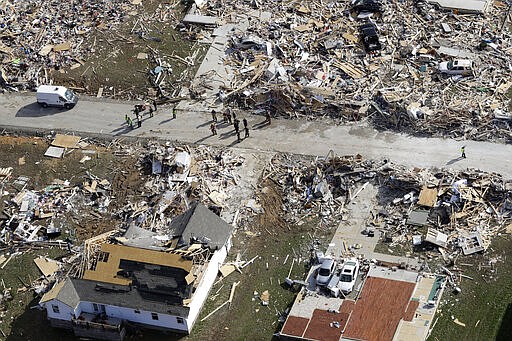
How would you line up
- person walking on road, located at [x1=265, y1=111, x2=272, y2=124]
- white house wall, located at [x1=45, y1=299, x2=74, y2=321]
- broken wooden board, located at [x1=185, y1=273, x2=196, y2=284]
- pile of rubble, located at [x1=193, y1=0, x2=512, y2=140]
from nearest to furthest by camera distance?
broken wooden board, located at [x1=185, y1=273, x2=196, y2=284] → white house wall, located at [x1=45, y1=299, x2=74, y2=321] → pile of rubble, located at [x1=193, y1=0, x2=512, y2=140] → person walking on road, located at [x1=265, y1=111, x2=272, y2=124]

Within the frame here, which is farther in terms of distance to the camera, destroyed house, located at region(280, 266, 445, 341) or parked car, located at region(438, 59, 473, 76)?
parked car, located at region(438, 59, 473, 76)

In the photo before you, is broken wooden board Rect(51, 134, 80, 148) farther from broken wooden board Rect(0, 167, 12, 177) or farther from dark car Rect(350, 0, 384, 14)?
dark car Rect(350, 0, 384, 14)

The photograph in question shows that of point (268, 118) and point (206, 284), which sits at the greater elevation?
point (268, 118)

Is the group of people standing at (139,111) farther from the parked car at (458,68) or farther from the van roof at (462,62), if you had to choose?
the van roof at (462,62)

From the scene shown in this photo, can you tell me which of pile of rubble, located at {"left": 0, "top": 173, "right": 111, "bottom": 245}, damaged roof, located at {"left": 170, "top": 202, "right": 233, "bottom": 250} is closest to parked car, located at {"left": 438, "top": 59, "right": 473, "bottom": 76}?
damaged roof, located at {"left": 170, "top": 202, "right": 233, "bottom": 250}

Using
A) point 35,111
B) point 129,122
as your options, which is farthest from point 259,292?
point 35,111

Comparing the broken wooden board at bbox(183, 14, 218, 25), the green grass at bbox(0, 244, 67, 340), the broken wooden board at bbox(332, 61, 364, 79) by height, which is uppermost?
the broken wooden board at bbox(332, 61, 364, 79)

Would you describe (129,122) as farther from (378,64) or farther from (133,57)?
(378,64)
